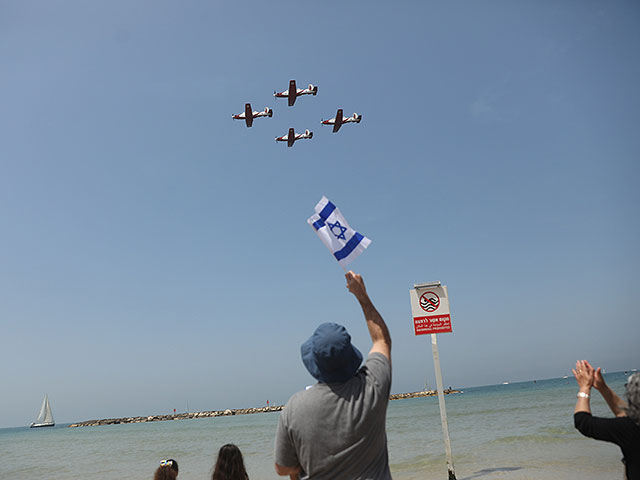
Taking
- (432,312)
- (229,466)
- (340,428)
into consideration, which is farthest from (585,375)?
(432,312)

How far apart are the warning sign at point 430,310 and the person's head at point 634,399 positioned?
494 centimetres

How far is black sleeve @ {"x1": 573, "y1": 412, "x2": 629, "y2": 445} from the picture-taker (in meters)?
2.03

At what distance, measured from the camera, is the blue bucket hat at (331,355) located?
178 cm

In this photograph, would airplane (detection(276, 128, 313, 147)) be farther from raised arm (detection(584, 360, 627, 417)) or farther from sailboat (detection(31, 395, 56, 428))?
sailboat (detection(31, 395, 56, 428))

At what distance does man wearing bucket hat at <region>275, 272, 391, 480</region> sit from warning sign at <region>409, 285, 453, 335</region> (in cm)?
530

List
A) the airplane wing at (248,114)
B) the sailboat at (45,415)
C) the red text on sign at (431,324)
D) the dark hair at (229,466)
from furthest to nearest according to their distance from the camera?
the sailboat at (45,415) → the airplane wing at (248,114) → the red text on sign at (431,324) → the dark hair at (229,466)

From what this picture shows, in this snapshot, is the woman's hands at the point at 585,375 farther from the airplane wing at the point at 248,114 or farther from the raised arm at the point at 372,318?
the airplane wing at the point at 248,114

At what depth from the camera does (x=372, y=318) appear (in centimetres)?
209

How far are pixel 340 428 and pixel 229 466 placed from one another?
2.24 metres

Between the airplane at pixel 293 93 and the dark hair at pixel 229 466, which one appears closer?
the dark hair at pixel 229 466

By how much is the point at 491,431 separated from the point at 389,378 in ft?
45.1

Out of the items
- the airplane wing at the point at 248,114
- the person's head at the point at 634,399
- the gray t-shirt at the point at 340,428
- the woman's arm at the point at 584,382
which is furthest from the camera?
the airplane wing at the point at 248,114

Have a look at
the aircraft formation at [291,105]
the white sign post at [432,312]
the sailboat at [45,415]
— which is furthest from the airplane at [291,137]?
the sailboat at [45,415]

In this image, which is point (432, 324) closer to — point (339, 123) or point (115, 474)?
point (115, 474)
